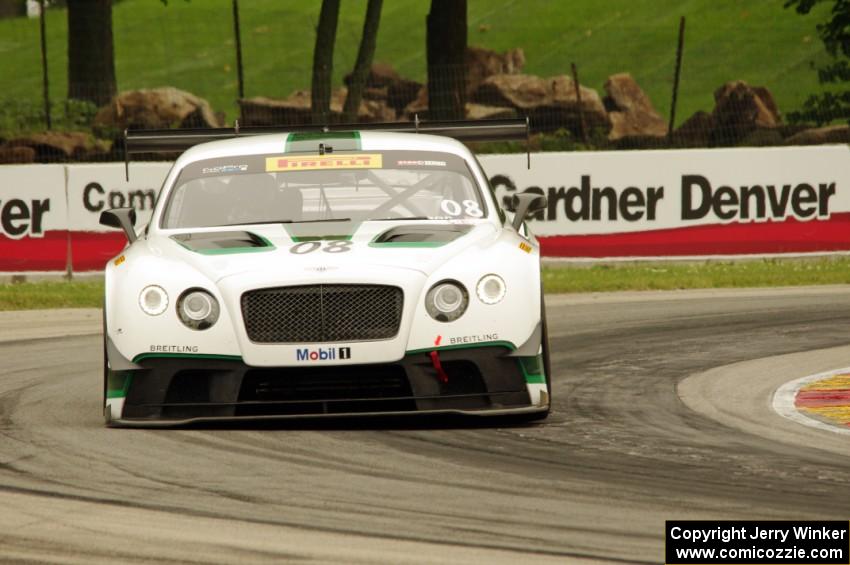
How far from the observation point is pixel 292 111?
32.3 m

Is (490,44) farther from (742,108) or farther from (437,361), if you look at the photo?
(437,361)

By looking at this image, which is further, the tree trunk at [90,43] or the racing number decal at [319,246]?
the tree trunk at [90,43]

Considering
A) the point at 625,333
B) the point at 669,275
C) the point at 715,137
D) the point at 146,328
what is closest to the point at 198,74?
the point at 715,137

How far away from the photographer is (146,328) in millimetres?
7848

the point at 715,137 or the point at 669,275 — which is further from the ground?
the point at 715,137

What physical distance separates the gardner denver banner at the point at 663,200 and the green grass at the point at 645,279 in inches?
6.9

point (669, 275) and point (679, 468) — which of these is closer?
point (679, 468)

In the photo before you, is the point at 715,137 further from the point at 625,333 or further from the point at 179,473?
the point at 179,473

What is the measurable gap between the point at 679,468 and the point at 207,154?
369 centimetres

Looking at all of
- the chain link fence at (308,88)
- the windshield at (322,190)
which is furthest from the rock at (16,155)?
the windshield at (322,190)

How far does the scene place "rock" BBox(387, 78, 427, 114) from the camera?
114 ft

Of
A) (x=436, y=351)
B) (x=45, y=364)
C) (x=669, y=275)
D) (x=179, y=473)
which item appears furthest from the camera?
(x=669, y=275)

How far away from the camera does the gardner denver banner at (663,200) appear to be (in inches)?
747

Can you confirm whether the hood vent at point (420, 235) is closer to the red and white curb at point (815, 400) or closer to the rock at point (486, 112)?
the red and white curb at point (815, 400)
